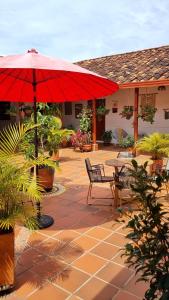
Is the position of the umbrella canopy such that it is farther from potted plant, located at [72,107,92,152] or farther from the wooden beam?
potted plant, located at [72,107,92,152]

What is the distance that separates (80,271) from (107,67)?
11.8 metres

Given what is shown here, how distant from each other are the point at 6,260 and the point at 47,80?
272cm

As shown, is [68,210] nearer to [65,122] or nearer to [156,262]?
[156,262]

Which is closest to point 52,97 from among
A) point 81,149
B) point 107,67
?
point 81,149

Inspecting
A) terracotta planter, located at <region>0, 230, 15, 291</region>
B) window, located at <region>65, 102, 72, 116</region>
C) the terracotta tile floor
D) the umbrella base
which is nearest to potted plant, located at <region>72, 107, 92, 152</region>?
window, located at <region>65, 102, 72, 116</region>

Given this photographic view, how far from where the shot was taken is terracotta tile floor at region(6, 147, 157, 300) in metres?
2.82

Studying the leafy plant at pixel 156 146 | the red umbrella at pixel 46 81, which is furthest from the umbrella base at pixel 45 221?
the leafy plant at pixel 156 146

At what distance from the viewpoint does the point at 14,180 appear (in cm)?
271

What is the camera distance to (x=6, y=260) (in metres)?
2.68

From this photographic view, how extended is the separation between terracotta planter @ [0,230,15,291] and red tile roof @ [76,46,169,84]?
8153mm

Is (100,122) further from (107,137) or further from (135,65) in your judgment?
(135,65)

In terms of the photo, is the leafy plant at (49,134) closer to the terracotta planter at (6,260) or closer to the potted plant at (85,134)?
the potted plant at (85,134)

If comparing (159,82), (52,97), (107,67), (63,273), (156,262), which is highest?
(107,67)

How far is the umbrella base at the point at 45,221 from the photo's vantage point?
4.32m
